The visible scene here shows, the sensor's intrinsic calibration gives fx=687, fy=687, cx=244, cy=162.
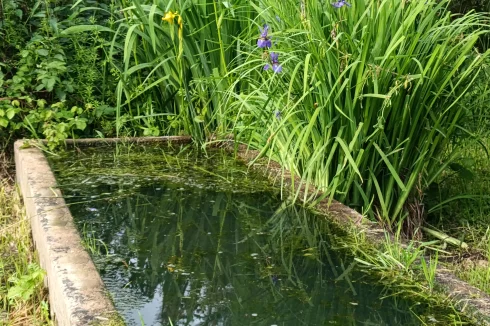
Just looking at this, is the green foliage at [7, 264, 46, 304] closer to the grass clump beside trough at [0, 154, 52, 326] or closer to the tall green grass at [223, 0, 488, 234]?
the grass clump beside trough at [0, 154, 52, 326]

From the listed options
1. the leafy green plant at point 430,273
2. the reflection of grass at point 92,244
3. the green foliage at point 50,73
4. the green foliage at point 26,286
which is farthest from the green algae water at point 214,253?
the green foliage at point 50,73

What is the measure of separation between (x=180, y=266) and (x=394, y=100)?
3.68ft

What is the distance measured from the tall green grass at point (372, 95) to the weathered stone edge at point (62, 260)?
85cm

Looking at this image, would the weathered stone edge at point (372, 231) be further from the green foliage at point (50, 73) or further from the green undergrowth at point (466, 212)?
the green foliage at point (50, 73)

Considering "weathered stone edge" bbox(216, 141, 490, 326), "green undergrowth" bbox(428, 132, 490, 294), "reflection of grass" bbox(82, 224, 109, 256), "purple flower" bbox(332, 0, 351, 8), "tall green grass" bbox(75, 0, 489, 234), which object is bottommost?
"green undergrowth" bbox(428, 132, 490, 294)

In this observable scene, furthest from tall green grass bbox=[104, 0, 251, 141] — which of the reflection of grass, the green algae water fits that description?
the reflection of grass

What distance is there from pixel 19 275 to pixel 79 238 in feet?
1.34

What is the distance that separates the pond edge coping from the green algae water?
70 mm

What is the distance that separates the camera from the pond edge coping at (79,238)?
183 cm

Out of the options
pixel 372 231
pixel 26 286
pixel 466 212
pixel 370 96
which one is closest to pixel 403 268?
pixel 372 231

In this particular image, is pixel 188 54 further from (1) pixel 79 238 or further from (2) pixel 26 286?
(2) pixel 26 286

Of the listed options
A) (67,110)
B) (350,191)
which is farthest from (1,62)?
(350,191)

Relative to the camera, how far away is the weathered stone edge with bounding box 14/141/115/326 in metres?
1.80

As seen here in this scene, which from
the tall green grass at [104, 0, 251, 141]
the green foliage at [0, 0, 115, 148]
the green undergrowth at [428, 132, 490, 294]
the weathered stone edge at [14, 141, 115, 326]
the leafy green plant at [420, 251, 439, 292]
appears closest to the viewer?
the weathered stone edge at [14, 141, 115, 326]
